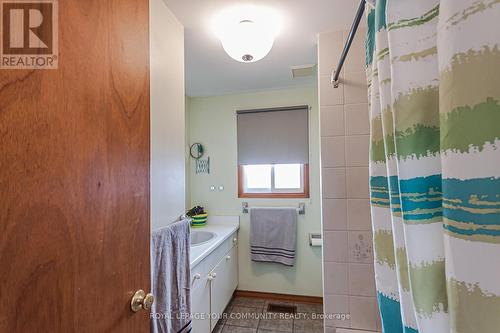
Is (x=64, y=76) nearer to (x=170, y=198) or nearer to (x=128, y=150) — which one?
(x=128, y=150)

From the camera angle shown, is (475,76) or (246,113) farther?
(246,113)

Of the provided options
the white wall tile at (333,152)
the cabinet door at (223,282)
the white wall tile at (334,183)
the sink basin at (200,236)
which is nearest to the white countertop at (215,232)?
the sink basin at (200,236)

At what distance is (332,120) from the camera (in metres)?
1.42

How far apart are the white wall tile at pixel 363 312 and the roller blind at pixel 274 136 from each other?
1339 mm

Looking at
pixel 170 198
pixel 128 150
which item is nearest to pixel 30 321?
pixel 128 150

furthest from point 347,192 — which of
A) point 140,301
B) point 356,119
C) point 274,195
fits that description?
point 140,301

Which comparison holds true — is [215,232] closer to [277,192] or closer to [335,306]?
[277,192]

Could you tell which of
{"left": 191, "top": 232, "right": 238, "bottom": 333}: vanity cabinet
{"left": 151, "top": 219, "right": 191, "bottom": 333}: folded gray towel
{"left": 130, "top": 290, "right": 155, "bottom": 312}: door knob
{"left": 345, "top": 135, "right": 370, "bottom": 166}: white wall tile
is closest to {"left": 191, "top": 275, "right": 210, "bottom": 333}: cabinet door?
{"left": 191, "top": 232, "right": 238, "bottom": 333}: vanity cabinet

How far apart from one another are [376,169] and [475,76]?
0.30 m

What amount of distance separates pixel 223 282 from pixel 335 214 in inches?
49.9

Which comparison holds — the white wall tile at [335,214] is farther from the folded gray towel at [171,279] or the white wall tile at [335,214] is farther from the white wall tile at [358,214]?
the folded gray towel at [171,279]

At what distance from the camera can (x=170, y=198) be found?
45.3 inches

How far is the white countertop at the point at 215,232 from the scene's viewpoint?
58.6 inches

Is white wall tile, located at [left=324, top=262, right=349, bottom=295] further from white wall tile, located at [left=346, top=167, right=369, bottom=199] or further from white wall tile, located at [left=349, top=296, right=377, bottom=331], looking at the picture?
white wall tile, located at [left=346, top=167, right=369, bottom=199]
